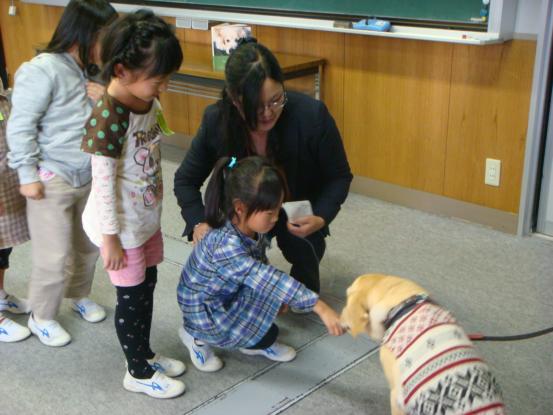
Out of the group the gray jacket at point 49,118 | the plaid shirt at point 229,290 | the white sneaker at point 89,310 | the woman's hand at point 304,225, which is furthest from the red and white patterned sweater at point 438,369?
the white sneaker at point 89,310

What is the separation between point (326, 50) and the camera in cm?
347

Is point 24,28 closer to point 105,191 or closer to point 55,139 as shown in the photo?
point 55,139

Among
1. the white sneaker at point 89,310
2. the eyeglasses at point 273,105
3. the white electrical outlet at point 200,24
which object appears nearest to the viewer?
the eyeglasses at point 273,105

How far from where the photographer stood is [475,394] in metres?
1.31

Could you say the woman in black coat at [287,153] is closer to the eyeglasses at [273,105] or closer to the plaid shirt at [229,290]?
the eyeglasses at [273,105]

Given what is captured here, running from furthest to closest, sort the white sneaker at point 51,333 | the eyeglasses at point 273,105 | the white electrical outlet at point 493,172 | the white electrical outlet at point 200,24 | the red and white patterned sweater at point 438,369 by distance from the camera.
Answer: the white electrical outlet at point 200,24, the white electrical outlet at point 493,172, the white sneaker at point 51,333, the eyeglasses at point 273,105, the red and white patterned sweater at point 438,369

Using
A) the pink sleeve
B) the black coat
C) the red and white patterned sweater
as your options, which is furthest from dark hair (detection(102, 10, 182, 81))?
the red and white patterned sweater

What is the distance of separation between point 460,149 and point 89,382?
1964mm

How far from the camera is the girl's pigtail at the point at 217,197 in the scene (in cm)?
185

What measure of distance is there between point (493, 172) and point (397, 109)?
55 centimetres

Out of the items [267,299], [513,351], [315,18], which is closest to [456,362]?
[267,299]

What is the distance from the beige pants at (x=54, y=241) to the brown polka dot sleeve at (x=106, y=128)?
455 mm

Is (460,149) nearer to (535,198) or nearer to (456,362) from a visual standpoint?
(535,198)

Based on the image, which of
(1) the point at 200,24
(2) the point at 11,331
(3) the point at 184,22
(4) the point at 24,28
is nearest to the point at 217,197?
(2) the point at 11,331
